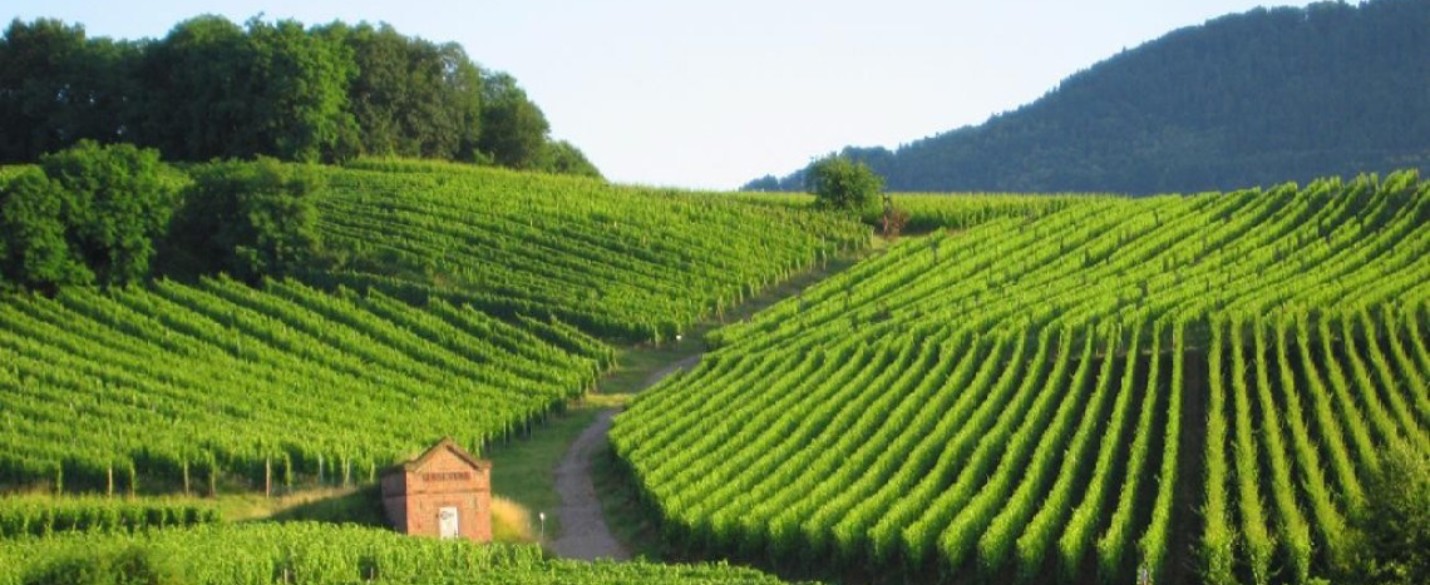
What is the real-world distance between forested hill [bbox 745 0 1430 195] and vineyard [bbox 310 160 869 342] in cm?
5749

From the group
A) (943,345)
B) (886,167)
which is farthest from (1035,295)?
(886,167)

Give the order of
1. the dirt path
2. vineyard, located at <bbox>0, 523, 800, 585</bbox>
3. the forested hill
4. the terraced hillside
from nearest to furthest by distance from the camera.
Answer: vineyard, located at <bbox>0, 523, 800, 585</bbox> < the dirt path < the terraced hillside < the forested hill

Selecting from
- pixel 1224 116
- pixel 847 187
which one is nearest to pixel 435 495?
pixel 847 187

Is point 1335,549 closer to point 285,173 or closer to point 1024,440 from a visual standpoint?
point 1024,440

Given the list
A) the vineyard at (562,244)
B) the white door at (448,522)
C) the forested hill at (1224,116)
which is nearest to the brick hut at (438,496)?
the white door at (448,522)

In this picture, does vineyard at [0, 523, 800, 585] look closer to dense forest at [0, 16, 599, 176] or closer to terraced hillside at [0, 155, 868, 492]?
terraced hillside at [0, 155, 868, 492]

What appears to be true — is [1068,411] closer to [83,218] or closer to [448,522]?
[448,522]

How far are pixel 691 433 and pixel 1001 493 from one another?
9.16m

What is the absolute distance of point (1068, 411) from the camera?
4984cm

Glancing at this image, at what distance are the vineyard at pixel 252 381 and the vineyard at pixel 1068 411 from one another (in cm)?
436

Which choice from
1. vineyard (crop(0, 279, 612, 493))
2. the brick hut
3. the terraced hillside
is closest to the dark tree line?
the terraced hillside

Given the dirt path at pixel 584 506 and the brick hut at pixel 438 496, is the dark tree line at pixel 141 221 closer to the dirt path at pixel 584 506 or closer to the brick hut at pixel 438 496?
the dirt path at pixel 584 506

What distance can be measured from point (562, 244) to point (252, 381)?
60.5ft

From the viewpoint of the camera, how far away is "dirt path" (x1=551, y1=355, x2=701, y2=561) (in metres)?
47.0
